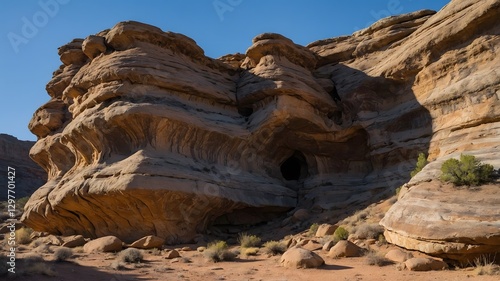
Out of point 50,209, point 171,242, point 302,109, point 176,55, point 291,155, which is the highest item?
point 176,55

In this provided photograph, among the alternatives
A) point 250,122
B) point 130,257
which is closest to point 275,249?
point 130,257

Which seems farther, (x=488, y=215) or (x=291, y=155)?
(x=291, y=155)

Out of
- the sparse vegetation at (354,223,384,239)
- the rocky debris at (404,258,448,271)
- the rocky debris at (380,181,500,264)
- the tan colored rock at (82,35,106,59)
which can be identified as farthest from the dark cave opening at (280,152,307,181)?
the rocky debris at (404,258,448,271)

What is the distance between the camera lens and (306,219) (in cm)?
1823

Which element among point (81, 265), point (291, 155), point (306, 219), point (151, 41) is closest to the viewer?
point (81, 265)

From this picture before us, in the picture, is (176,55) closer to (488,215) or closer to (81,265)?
(81,265)

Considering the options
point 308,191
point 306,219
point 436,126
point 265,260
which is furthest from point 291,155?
point 265,260

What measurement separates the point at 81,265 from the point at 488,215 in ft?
35.2

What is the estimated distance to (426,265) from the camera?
28.5 ft

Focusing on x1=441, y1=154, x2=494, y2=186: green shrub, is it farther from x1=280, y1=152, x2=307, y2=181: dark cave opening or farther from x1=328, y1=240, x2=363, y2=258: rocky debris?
x1=280, y1=152, x2=307, y2=181: dark cave opening

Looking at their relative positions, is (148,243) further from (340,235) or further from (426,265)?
(426,265)

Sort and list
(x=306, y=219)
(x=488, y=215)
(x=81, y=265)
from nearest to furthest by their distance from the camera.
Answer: (x=488, y=215), (x=81, y=265), (x=306, y=219)

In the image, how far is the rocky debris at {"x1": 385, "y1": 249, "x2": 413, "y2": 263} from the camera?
9.66m

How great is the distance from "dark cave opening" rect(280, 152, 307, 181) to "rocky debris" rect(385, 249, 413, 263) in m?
13.8
